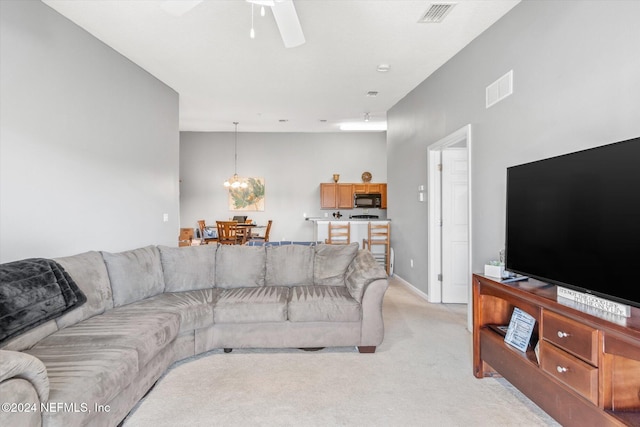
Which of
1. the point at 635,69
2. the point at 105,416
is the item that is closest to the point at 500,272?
the point at 635,69

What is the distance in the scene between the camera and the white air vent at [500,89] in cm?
293

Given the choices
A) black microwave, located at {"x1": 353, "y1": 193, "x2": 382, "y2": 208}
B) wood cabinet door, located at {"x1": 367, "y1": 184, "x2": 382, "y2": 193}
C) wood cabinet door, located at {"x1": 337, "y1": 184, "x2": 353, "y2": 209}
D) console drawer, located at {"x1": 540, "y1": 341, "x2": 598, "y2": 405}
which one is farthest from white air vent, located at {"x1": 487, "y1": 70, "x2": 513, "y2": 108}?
wood cabinet door, located at {"x1": 337, "y1": 184, "x2": 353, "y2": 209}

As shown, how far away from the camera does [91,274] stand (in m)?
2.62

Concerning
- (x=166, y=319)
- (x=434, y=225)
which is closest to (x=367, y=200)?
(x=434, y=225)

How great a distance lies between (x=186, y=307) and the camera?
111 inches

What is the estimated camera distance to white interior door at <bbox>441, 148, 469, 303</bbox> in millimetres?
4488

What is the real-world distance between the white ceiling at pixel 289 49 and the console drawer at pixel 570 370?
2.74 m

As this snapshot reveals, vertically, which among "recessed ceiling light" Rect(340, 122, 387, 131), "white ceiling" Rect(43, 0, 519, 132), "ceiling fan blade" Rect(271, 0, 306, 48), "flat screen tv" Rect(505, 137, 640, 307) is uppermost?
"recessed ceiling light" Rect(340, 122, 387, 131)

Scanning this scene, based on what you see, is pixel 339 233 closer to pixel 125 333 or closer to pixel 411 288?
pixel 411 288

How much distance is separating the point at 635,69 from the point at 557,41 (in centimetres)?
69

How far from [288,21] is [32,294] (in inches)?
96.7

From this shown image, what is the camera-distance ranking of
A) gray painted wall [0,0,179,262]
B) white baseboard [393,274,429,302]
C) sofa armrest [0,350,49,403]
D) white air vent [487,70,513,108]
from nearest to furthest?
sofa armrest [0,350,49,403] < gray painted wall [0,0,179,262] < white air vent [487,70,513,108] < white baseboard [393,274,429,302]

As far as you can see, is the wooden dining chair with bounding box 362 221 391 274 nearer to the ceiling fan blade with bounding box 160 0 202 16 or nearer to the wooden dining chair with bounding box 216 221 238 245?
the wooden dining chair with bounding box 216 221 238 245

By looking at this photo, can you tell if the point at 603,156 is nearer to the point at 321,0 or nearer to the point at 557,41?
the point at 557,41
